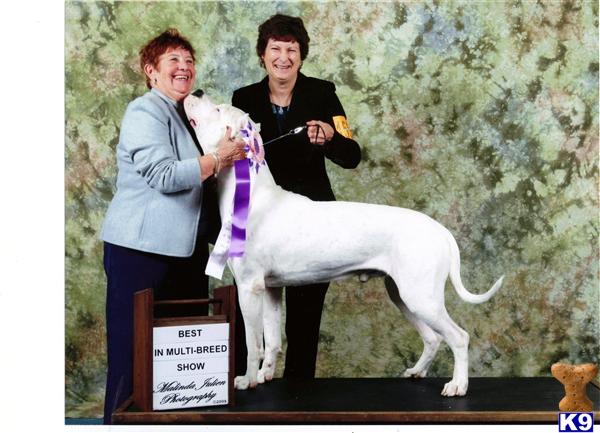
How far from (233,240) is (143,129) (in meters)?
0.54

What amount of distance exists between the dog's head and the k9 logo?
1.53 m

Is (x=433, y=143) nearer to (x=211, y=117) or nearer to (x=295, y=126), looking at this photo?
(x=295, y=126)

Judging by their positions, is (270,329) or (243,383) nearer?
(243,383)

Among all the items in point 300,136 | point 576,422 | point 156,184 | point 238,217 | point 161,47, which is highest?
point 161,47

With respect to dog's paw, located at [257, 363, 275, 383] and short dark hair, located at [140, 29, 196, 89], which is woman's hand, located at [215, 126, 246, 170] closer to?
short dark hair, located at [140, 29, 196, 89]

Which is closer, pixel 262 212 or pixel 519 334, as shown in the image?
pixel 262 212

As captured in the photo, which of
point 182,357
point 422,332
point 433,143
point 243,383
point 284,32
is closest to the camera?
point 182,357

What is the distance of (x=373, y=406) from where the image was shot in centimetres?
304

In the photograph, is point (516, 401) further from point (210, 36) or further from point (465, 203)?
point (210, 36)

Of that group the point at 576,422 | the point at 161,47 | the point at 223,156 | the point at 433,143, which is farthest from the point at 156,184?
the point at 576,422

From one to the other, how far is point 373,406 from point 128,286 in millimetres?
1024

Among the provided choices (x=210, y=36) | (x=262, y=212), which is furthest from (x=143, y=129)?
(x=210, y=36)

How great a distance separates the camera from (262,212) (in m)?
3.19

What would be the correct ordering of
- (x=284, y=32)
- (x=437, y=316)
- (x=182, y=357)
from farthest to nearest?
1. (x=284, y=32)
2. (x=437, y=316)
3. (x=182, y=357)
